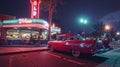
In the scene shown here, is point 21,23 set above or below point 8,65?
above

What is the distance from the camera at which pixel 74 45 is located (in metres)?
16.3

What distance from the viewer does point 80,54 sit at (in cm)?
1622

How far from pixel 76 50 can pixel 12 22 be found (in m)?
20.6

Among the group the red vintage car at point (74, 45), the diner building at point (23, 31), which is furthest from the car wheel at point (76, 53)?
the diner building at point (23, 31)

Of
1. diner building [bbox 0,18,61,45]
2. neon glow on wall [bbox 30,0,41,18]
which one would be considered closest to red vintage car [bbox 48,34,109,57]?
diner building [bbox 0,18,61,45]

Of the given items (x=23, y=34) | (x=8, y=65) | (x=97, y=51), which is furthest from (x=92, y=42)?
(x=23, y=34)

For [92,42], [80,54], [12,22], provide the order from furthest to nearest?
[12,22] < [80,54] < [92,42]

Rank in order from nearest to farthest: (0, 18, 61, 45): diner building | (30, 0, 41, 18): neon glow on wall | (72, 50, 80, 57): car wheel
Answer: (72, 50, 80, 57): car wheel, (0, 18, 61, 45): diner building, (30, 0, 41, 18): neon glow on wall

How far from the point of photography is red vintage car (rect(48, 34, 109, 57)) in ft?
48.5

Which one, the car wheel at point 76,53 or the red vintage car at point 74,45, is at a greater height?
the red vintage car at point 74,45

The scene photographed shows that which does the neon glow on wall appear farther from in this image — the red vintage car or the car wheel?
the car wheel

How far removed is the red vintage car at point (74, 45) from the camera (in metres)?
14.8

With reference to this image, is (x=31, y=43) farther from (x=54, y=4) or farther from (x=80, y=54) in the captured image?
(x=80, y=54)

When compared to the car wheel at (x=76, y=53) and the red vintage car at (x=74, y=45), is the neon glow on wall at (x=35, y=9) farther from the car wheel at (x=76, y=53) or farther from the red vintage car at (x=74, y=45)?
the car wheel at (x=76, y=53)
